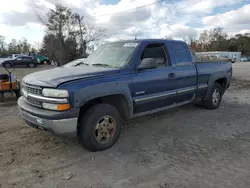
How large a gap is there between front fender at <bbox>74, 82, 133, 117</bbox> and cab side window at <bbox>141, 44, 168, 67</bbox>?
3.24 feet

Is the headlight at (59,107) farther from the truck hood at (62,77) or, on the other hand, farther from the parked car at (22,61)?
the parked car at (22,61)

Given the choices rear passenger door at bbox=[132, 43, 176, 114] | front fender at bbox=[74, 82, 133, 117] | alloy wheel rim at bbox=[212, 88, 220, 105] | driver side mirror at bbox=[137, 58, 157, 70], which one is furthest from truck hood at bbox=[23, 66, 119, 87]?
alloy wheel rim at bbox=[212, 88, 220, 105]

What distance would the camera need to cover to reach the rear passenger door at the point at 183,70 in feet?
16.3

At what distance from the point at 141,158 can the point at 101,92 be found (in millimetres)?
1231

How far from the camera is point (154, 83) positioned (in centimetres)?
443

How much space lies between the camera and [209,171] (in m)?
3.16

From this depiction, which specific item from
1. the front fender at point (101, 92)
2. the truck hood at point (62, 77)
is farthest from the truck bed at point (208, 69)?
the truck hood at point (62, 77)

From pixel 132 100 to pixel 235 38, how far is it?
3356 inches

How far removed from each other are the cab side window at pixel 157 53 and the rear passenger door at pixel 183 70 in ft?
0.59

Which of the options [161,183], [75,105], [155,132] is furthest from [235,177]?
[75,105]

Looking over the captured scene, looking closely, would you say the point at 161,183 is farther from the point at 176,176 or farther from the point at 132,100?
the point at 132,100

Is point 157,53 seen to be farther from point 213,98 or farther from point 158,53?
point 213,98

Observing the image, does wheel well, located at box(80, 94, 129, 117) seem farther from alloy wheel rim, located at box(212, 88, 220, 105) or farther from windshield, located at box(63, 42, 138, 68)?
alloy wheel rim, located at box(212, 88, 220, 105)

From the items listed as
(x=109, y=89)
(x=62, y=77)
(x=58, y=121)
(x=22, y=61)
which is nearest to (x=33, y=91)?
(x=62, y=77)
